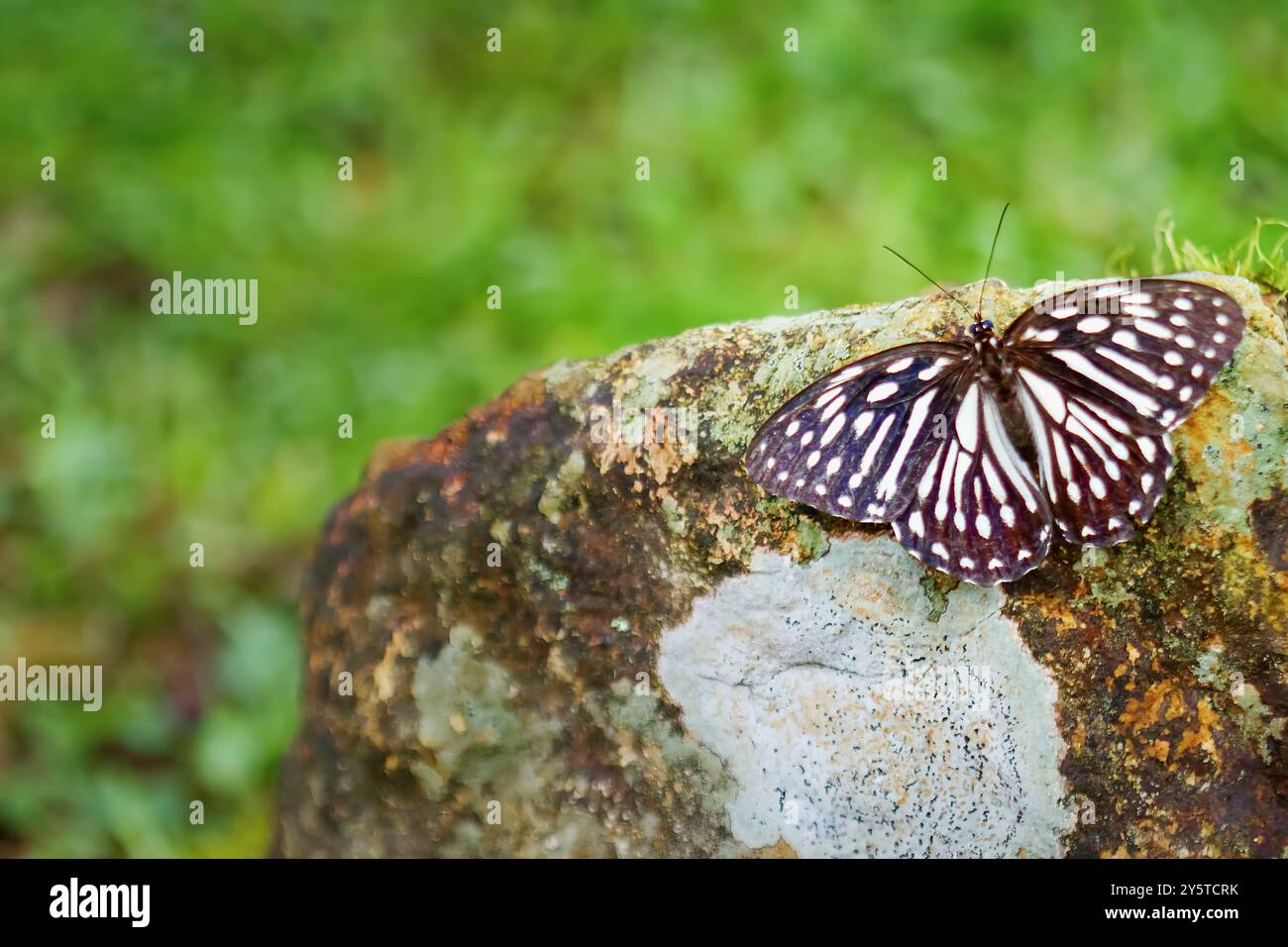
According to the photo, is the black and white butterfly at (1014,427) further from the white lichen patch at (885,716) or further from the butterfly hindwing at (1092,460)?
the white lichen patch at (885,716)

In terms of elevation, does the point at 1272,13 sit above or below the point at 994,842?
above

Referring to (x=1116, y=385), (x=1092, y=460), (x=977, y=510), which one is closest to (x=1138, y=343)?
(x=1116, y=385)

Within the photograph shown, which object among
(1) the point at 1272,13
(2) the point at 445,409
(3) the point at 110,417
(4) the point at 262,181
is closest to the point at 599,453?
(2) the point at 445,409

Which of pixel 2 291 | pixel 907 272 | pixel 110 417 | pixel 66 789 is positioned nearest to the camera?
pixel 66 789

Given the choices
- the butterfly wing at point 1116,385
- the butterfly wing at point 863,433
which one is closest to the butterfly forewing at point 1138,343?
the butterfly wing at point 1116,385

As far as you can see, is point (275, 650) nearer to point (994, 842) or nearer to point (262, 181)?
point (262, 181)

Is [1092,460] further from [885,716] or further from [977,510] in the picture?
[885,716]

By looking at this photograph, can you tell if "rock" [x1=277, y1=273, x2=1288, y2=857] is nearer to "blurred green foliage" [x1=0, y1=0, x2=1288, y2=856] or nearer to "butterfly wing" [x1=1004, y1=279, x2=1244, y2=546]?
"butterfly wing" [x1=1004, y1=279, x2=1244, y2=546]

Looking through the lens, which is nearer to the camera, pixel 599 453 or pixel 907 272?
pixel 599 453

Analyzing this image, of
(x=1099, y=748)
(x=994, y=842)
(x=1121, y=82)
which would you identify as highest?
(x=1121, y=82)
